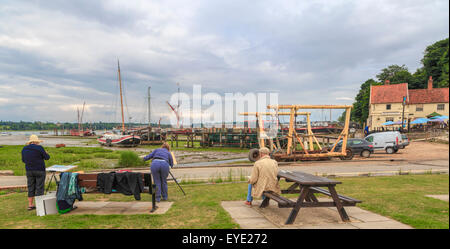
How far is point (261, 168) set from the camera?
5.52 meters

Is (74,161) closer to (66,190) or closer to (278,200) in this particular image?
(66,190)

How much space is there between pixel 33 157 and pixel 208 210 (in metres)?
4.09

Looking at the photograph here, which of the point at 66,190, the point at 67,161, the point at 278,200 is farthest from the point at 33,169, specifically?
the point at 67,161

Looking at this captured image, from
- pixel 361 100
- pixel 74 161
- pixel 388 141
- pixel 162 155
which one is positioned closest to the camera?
pixel 162 155

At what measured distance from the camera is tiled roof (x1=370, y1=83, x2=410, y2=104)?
Result: 5062 centimetres

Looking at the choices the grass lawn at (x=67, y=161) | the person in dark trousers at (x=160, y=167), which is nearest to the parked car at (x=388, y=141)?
the grass lawn at (x=67, y=161)

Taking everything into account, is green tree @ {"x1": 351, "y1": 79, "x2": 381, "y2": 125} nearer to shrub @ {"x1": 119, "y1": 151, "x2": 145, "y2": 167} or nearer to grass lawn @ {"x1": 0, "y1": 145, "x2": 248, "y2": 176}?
grass lawn @ {"x1": 0, "y1": 145, "x2": 248, "y2": 176}

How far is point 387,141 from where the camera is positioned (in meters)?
22.6

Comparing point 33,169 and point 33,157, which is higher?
point 33,157

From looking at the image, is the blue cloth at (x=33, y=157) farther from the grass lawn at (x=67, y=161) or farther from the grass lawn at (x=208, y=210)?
the grass lawn at (x=67, y=161)

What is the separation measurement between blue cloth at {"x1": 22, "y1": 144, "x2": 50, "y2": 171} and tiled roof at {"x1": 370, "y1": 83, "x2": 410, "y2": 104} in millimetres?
57567

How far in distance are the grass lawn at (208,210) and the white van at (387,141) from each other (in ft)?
51.6
